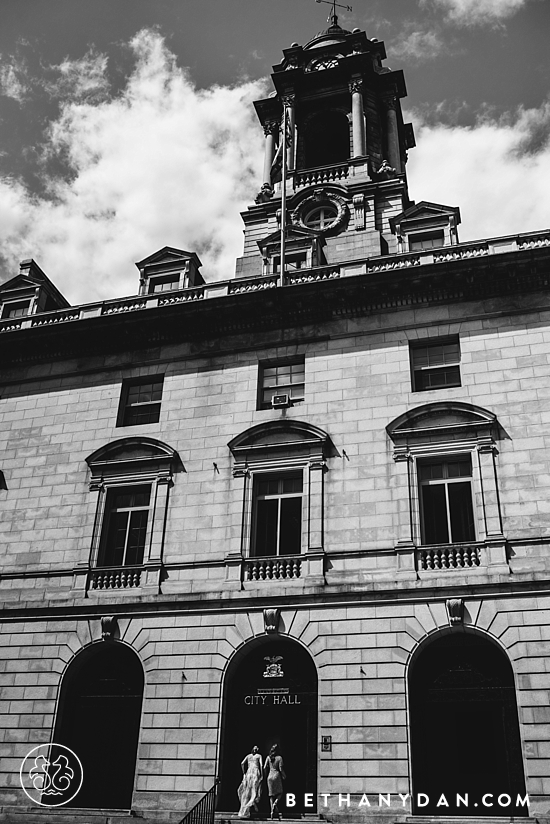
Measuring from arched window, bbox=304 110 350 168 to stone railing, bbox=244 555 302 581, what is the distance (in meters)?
23.9

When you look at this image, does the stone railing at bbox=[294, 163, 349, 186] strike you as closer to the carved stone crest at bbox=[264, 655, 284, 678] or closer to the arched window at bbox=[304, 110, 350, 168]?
the arched window at bbox=[304, 110, 350, 168]

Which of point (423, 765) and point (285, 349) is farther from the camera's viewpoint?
point (285, 349)

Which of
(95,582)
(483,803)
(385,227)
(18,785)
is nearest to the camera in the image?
(483,803)

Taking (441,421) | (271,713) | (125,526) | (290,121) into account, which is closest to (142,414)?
(125,526)

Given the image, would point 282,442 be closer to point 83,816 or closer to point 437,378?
point 437,378

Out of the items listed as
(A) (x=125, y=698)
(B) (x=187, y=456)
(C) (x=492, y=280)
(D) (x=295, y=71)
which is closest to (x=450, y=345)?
(C) (x=492, y=280)

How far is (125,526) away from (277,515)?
518 cm

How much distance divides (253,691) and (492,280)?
14.8 metres

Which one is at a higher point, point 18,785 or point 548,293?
point 548,293

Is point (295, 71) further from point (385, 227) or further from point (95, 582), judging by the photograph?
point (95, 582)

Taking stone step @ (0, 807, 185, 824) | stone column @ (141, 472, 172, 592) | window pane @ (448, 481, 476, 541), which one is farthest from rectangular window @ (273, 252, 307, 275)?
stone step @ (0, 807, 185, 824)

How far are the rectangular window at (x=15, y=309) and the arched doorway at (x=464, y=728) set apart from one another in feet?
75.1

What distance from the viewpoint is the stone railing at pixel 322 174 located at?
37.8 metres

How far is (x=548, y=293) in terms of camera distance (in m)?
25.5
